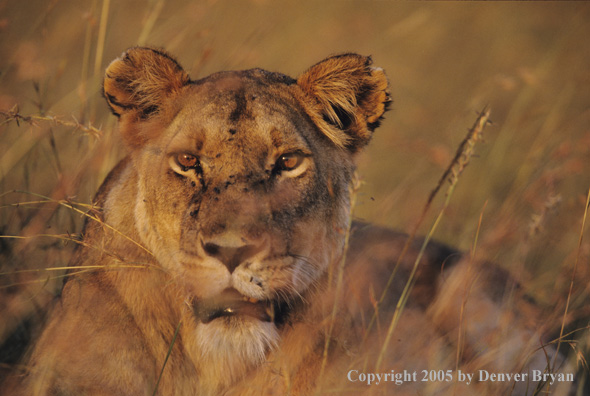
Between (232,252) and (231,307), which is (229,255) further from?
(231,307)

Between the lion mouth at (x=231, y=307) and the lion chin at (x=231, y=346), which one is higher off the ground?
the lion mouth at (x=231, y=307)

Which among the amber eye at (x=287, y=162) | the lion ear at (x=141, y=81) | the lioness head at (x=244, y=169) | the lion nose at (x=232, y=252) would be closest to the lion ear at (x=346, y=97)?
the lioness head at (x=244, y=169)

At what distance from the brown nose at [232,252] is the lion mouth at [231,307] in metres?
0.13

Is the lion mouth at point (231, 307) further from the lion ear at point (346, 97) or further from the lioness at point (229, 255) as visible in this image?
the lion ear at point (346, 97)

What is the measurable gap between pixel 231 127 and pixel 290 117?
1.24 feet

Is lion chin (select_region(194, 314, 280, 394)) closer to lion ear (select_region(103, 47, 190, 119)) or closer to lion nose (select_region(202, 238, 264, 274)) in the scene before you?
lion nose (select_region(202, 238, 264, 274))

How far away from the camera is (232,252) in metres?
2.91

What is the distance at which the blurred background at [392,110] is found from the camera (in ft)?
14.4

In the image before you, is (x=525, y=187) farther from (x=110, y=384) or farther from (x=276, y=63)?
(x=276, y=63)

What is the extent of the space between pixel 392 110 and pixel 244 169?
472 cm

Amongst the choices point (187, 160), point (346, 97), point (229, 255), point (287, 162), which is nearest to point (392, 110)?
point (346, 97)

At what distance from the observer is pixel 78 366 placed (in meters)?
3.28

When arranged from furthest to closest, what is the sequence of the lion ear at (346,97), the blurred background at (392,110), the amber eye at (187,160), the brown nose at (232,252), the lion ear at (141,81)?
the blurred background at (392,110)
the lion ear at (346,97)
the lion ear at (141,81)
the amber eye at (187,160)
the brown nose at (232,252)

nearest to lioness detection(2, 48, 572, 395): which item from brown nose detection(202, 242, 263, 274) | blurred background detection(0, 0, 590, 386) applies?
brown nose detection(202, 242, 263, 274)
